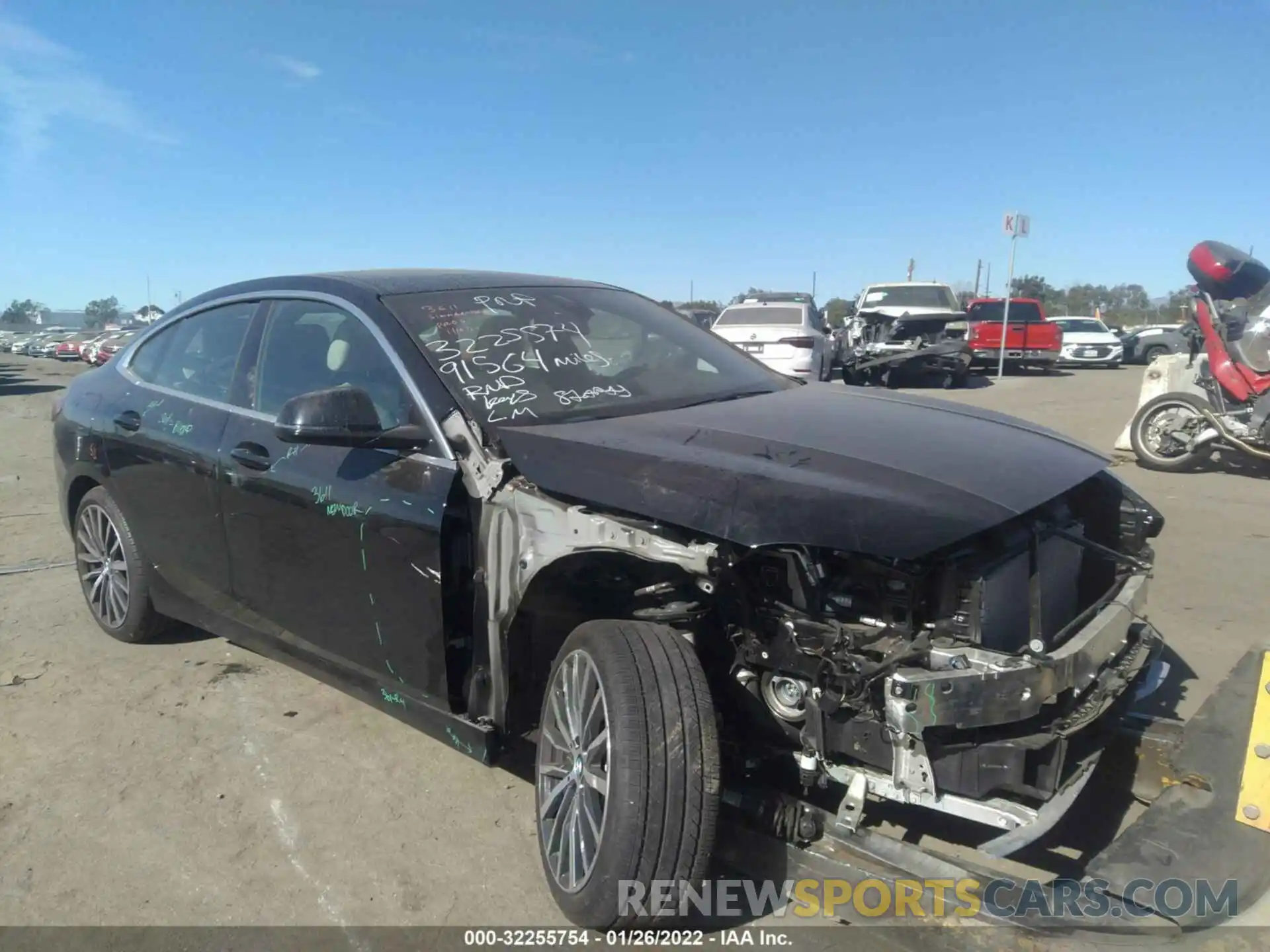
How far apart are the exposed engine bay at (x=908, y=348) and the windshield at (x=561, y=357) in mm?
13314

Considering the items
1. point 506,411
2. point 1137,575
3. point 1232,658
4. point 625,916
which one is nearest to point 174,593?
point 506,411

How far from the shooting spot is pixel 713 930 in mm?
2561

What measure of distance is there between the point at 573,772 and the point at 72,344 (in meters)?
48.7

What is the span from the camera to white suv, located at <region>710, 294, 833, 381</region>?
47.0ft

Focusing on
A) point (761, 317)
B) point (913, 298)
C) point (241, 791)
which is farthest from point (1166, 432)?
point (913, 298)

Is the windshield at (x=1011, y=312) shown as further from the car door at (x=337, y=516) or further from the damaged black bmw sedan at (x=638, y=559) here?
the car door at (x=337, y=516)

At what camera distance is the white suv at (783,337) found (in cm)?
1431

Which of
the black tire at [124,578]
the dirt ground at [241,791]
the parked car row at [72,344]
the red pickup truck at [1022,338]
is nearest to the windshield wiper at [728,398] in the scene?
the dirt ground at [241,791]

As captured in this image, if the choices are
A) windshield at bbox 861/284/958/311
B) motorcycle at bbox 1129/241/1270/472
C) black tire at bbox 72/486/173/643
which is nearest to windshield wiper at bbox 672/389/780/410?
black tire at bbox 72/486/173/643

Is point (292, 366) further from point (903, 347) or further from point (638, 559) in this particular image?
point (903, 347)

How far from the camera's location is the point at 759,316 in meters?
15.6

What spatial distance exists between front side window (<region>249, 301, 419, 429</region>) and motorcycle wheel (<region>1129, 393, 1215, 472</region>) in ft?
25.9

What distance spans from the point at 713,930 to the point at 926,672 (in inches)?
37.4

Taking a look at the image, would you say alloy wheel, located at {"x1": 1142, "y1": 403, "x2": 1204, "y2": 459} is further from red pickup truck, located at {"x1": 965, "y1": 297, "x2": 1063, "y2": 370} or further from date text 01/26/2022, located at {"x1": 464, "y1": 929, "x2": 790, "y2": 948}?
red pickup truck, located at {"x1": 965, "y1": 297, "x2": 1063, "y2": 370}
